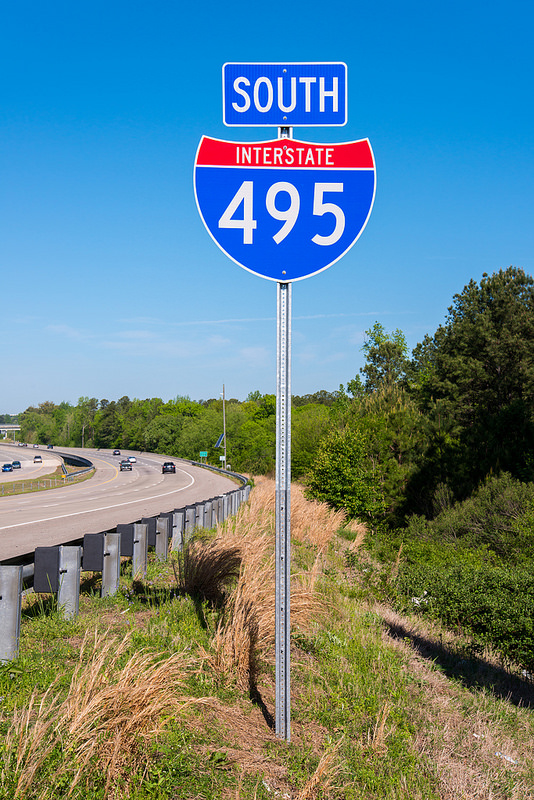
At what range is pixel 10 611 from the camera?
430 centimetres

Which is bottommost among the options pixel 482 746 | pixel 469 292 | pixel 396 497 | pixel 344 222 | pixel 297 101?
pixel 396 497

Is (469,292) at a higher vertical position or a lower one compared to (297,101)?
higher

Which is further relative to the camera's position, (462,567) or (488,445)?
(488,445)

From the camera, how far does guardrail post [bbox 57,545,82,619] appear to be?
5.13 meters

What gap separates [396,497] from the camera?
3922 cm

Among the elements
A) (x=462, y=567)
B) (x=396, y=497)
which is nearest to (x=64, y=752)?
(x=462, y=567)

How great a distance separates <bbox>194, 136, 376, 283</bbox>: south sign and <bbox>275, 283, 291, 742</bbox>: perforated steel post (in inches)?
10.0

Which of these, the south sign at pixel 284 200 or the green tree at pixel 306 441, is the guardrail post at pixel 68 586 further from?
the green tree at pixel 306 441

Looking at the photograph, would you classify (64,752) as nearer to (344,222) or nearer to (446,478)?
(344,222)

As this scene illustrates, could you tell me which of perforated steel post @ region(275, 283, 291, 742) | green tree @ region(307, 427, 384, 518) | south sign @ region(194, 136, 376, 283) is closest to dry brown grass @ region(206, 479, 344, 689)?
perforated steel post @ region(275, 283, 291, 742)

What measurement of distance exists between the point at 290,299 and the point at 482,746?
3.22m

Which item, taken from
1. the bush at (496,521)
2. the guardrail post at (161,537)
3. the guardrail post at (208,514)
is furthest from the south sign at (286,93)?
the bush at (496,521)

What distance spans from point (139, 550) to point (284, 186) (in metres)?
4.59

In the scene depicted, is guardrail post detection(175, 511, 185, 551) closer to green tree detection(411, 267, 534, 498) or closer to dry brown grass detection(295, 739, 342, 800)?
dry brown grass detection(295, 739, 342, 800)
